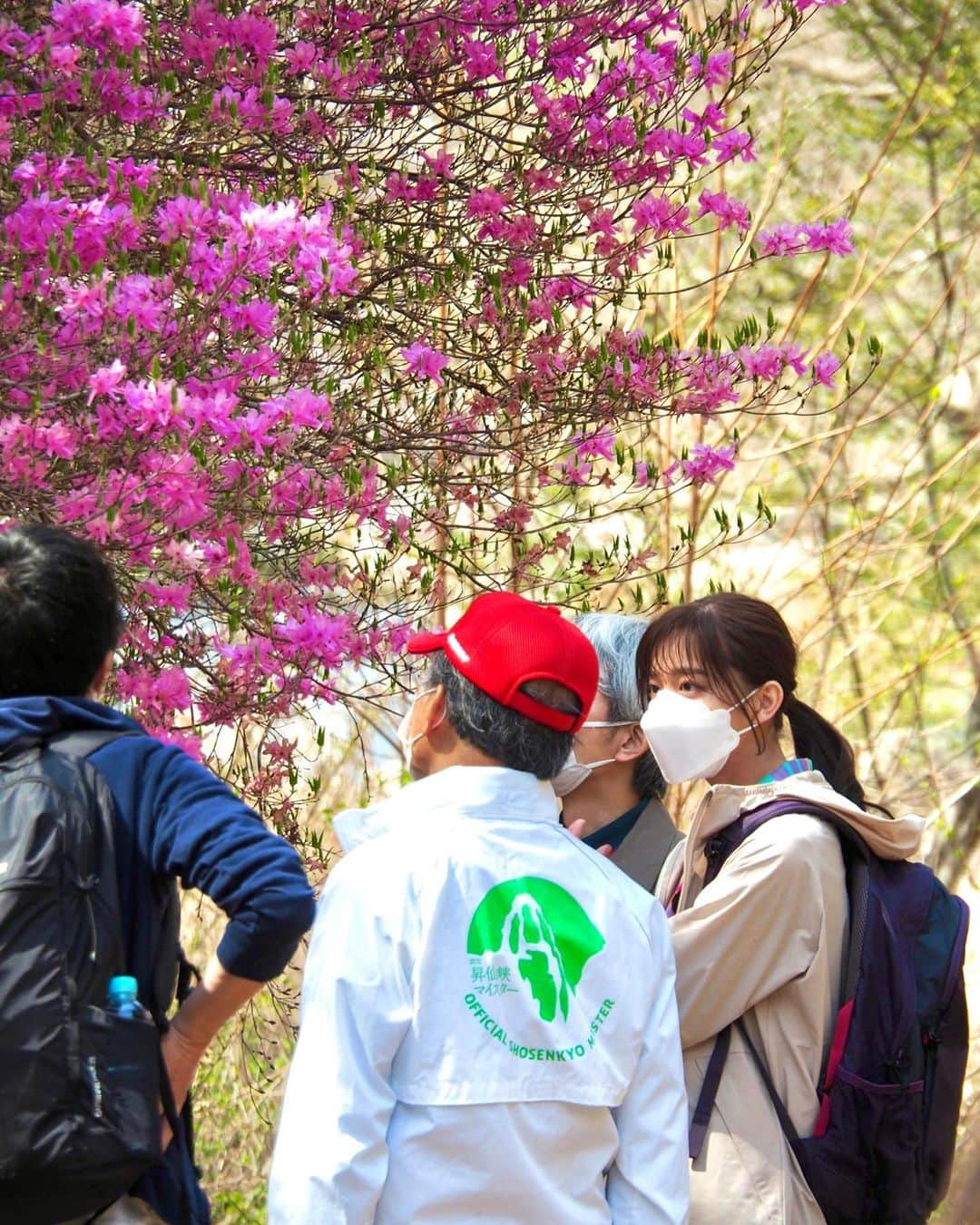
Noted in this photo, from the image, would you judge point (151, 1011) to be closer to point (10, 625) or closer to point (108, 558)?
point (10, 625)

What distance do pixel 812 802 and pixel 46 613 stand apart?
1.25m

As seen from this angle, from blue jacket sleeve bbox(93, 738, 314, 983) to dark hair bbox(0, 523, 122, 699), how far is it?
0.15 meters

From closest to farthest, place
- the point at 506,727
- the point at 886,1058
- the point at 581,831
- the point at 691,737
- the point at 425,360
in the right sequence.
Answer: the point at 506,727
the point at 886,1058
the point at 691,737
the point at 581,831
the point at 425,360

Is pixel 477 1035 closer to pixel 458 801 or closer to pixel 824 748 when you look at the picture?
pixel 458 801

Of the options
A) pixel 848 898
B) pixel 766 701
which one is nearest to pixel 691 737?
pixel 766 701

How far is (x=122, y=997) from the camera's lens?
1.84 metres

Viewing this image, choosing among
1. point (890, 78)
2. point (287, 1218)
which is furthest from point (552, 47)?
point (890, 78)

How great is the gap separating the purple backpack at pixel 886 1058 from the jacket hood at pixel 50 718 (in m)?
1.10

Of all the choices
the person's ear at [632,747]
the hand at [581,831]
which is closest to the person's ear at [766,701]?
the hand at [581,831]

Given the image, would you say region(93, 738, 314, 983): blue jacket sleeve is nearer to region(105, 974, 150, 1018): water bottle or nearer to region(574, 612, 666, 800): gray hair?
region(105, 974, 150, 1018): water bottle

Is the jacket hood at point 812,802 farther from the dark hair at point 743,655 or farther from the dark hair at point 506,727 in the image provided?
the dark hair at point 506,727

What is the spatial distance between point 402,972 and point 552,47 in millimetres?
2533

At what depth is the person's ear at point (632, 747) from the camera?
129 inches

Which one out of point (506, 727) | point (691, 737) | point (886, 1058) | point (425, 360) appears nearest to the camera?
point (506, 727)
